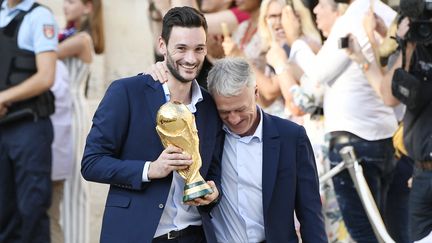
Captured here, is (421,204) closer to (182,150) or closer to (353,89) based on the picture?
(353,89)

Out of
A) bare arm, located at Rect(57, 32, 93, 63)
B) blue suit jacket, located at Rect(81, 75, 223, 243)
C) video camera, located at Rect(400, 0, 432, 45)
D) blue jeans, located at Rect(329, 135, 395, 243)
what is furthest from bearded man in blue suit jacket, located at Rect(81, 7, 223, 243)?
bare arm, located at Rect(57, 32, 93, 63)

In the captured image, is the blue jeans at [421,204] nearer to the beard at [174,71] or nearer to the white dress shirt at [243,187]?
the white dress shirt at [243,187]

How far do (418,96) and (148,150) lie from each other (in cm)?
191

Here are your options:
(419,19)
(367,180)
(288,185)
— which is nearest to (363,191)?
(367,180)

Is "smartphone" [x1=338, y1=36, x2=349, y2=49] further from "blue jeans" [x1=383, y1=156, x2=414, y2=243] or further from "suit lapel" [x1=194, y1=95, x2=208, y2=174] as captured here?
"suit lapel" [x1=194, y1=95, x2=208, y2=174]

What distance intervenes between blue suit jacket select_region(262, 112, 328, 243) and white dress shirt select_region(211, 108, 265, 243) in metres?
0.06

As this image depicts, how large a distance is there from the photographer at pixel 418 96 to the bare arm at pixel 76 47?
3085 millimetres

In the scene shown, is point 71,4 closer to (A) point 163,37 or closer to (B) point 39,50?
(B) point 39,50

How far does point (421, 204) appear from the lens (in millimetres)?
6695

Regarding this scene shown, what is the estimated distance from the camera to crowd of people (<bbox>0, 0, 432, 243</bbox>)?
5344 millimetres

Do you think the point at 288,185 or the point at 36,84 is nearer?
the point at 288,185

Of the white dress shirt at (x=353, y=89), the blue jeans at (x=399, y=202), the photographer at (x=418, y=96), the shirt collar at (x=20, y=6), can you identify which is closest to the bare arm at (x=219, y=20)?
the white dress shirt at (x=353, y=89)

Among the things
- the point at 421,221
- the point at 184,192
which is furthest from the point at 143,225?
the point at 421,221

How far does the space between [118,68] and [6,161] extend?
9.18 ft
